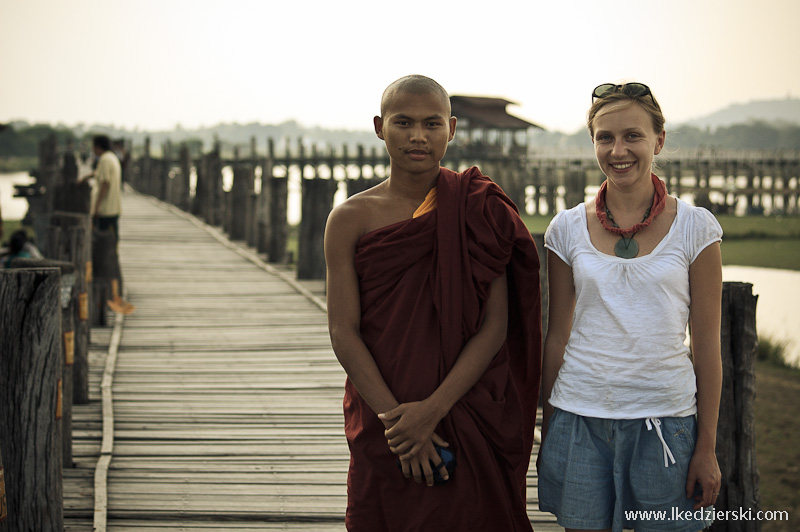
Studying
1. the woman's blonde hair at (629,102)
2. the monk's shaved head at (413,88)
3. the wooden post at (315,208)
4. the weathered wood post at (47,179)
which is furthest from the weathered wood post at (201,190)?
the woman's blonde hair at (629,102)

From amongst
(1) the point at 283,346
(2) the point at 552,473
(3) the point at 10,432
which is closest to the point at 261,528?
(3) the point at 10,432

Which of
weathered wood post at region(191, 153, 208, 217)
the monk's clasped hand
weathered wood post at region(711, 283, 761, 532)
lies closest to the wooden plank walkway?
weathered wood post at region(711, 283, 761, 532)

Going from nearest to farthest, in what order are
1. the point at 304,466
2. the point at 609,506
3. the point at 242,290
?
the point at 609,506
the point at 304,466
the point at 242,290

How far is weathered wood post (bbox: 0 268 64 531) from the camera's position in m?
3.23

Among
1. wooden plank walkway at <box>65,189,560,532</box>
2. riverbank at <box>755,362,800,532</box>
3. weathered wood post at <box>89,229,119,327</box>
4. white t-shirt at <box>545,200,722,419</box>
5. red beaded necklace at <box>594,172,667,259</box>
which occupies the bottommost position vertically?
riverbank at <box>755,362,800,532</box>

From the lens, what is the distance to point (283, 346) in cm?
733

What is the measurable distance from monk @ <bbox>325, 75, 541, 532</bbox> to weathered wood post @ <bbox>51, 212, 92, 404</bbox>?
335cm

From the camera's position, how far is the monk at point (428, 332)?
8.58 feet

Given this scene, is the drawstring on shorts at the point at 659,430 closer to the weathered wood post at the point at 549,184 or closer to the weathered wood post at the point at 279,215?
the weathered wood post at the point at 279,215

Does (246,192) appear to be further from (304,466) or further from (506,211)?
(506,211)

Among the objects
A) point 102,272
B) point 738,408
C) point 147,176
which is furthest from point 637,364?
point 147,176

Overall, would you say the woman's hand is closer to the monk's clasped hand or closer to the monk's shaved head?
the monk's clasped hand

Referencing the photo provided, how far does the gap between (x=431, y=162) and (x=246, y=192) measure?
11337 mm

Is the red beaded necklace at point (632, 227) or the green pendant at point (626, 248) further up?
the red beaded necklace at point (632, 227)
